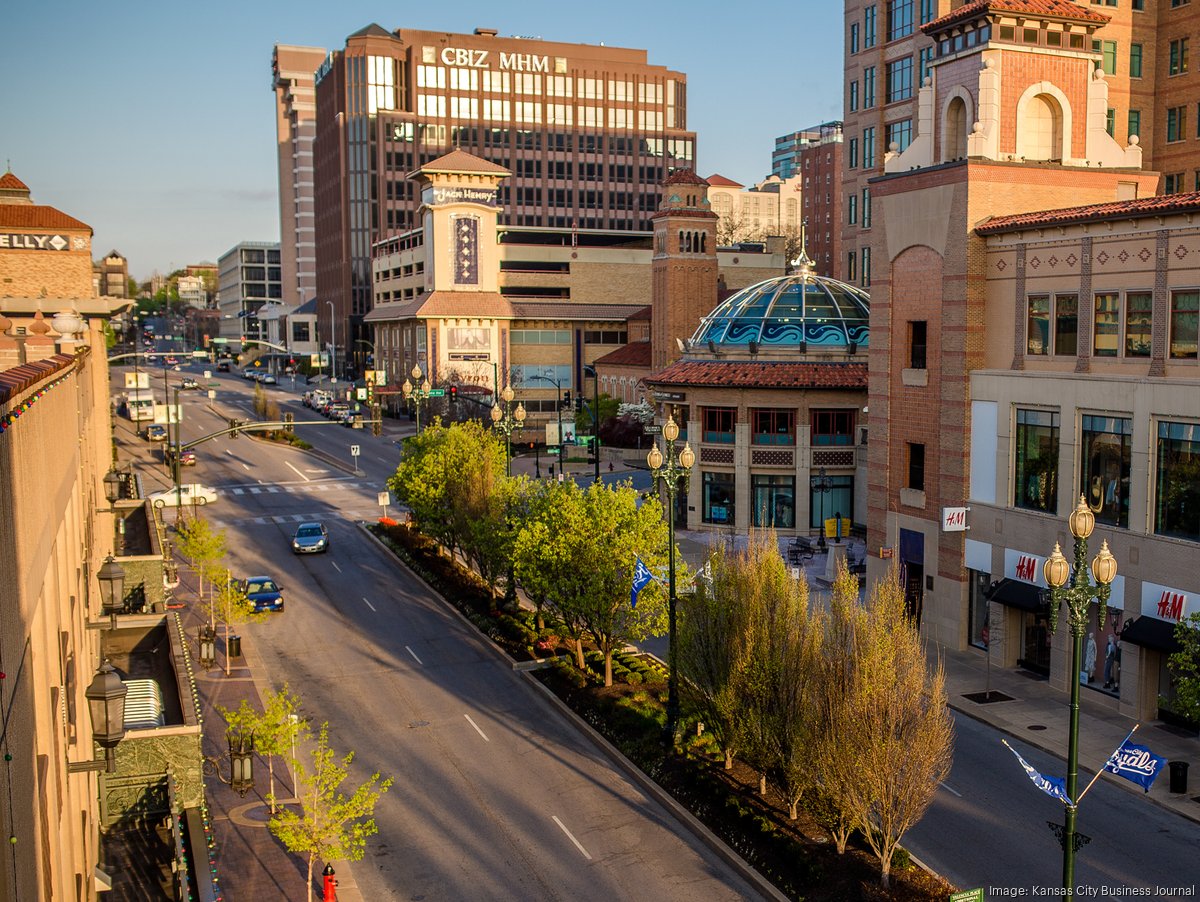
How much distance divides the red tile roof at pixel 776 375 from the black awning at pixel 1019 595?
72.0ft

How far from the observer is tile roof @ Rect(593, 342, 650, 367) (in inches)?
3848

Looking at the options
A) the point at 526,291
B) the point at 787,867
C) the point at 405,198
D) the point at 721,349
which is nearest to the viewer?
the point at 787,867

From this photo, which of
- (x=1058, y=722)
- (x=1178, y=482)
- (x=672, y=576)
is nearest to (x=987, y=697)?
(x=1058, y=722)

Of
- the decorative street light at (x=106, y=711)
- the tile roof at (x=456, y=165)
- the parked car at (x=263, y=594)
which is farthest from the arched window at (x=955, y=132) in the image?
the tile roof at (x=456, y=165)

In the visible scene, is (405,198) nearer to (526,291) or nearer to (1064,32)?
(526,291)

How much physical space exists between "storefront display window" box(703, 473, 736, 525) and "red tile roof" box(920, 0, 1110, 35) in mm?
25070

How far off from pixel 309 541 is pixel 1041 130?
34081 millimetres

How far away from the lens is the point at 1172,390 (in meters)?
29.3

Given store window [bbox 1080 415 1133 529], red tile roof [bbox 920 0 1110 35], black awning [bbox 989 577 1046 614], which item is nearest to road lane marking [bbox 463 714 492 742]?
black awning [bbox 989 577 1046 614]

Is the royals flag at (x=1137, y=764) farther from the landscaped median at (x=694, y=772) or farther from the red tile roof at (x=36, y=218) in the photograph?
the red tile roof at (x=36, y=218)

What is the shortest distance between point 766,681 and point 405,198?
141 meters

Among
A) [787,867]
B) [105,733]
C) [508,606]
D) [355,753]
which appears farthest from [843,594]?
[508,606]

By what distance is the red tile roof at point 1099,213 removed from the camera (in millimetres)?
29109

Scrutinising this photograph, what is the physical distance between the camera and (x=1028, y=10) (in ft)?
121
